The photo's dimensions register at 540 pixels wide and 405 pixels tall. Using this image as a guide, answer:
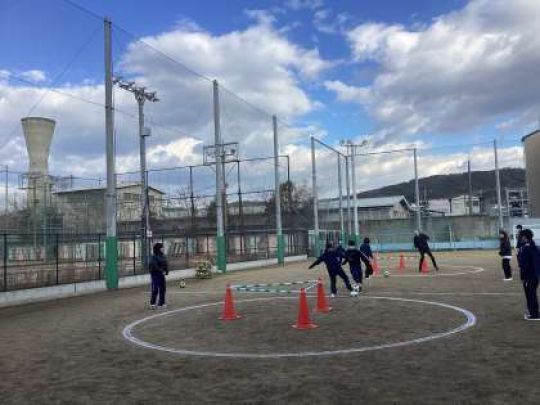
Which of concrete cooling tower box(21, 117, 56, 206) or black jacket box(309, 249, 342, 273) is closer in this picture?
black jacket box(309, 249, 342, 273)

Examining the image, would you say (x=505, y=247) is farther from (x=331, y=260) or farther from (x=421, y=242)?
(x=331, y=260)

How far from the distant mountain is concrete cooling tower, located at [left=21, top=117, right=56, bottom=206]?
37.2 m

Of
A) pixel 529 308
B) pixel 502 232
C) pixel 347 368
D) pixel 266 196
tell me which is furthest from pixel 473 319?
pixel 266 196

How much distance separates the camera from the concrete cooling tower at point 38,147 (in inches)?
1987

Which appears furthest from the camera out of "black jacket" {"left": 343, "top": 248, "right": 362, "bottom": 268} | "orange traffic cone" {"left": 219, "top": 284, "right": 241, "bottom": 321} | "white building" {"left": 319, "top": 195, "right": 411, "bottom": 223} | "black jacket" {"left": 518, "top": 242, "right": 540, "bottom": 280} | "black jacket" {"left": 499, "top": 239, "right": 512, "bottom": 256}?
"white building" {"left": 319, "top": 195, "right": 411, "bottom": 223}

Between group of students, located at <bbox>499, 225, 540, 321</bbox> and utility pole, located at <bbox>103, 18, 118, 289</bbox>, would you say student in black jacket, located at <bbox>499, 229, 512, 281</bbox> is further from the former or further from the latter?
utility pole, located at <bbox>103, 18, 118, 289</bbox>

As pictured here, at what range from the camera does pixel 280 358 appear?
8.73 meters

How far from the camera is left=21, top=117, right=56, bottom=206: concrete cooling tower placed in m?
50.5

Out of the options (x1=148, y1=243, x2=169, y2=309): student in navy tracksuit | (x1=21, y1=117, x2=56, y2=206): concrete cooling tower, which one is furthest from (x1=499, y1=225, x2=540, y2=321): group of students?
(x1=21, y1=117, x2=56, y2=206): concrete cooling tower

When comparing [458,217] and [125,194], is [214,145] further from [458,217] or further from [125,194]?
[458,217]

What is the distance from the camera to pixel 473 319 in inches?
456

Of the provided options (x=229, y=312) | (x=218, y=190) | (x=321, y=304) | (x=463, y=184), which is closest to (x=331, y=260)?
(x=321, y=304)

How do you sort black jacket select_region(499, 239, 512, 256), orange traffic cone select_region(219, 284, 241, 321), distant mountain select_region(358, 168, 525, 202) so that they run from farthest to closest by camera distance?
distant mountain select_region(358, 168, 525, 202) → black jacket select_region(499, 239, 512, 256) → orange traffic cone select_region(219, 284, 241, 321)

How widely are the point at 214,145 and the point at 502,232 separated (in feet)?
60.1
